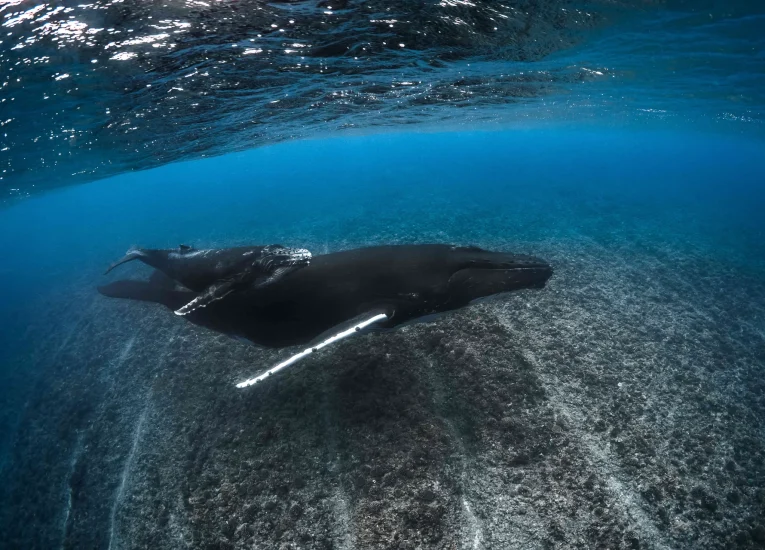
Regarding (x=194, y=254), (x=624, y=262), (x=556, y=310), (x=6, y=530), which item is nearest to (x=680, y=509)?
(x=556, y=310)

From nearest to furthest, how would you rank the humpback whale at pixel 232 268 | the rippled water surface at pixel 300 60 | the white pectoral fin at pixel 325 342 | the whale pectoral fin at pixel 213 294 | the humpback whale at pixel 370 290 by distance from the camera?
the white pectoral fin at pixel 325 342 < the humpback whale at pixel 370 290 < the whale pectoral fin at pixel 213 294 < the humpback whale at pixel 232 268 < the rippled water surface at pixel 300 60

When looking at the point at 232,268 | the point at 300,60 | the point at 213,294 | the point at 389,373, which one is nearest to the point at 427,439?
the point at 389,373

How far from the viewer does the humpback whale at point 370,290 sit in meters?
4.89

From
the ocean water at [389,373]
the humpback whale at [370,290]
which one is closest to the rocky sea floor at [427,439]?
the ocean water at [389,373]

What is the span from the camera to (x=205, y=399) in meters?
6.29

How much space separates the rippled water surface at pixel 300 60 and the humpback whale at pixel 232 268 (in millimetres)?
4225

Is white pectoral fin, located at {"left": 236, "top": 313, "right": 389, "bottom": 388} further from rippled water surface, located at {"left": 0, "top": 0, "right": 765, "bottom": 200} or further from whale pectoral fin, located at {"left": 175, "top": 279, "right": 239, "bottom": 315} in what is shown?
rippled water surface, located at {"left": 0, "top": 0, "right": 765, "bottom": 200}

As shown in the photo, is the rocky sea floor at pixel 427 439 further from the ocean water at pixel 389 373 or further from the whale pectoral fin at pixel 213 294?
the whale pectoral fin at pixel 213 294

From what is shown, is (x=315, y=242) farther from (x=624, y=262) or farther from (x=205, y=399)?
(x=624, y=262)

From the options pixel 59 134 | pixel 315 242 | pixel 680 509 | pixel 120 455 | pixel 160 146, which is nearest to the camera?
pixel 680 509

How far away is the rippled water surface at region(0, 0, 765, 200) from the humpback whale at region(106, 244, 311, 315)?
4.23 m

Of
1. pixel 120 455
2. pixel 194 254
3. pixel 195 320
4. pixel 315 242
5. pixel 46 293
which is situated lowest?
pixel 46 293

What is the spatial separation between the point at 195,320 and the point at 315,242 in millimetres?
8692

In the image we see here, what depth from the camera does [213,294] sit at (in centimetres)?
536
